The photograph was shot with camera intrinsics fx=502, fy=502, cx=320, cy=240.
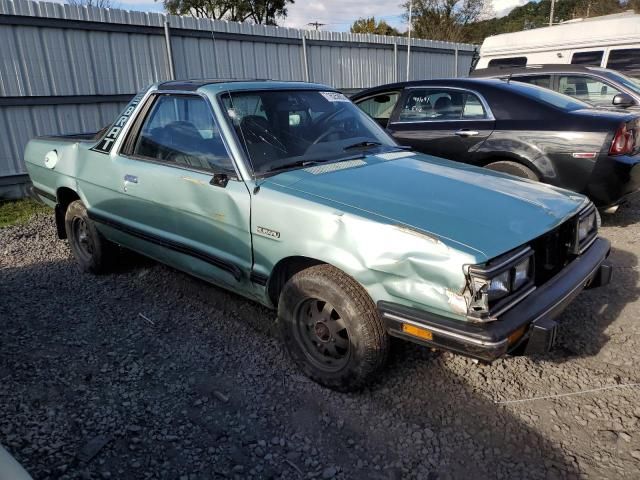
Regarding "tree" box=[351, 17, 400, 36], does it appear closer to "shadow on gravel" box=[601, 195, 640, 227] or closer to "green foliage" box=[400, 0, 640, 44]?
"green foliage" box=[400, 0, 640, 44]

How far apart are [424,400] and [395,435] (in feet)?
1.10

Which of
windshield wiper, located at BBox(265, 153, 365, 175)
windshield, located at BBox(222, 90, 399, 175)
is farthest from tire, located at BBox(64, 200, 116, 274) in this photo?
windshield wiper, located at BBox(265, 153, 365, 175)

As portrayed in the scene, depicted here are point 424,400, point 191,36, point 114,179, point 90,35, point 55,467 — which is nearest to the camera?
point 55,467

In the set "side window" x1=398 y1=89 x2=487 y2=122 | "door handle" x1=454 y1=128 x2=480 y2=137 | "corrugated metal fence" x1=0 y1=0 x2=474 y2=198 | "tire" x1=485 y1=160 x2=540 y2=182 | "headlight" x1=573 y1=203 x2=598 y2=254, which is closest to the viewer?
"headlight" x1=573 y1=203 x2=598 y2=254

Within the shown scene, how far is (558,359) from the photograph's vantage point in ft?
10.1

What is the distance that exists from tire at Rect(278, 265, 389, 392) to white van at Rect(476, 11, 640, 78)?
9225mm

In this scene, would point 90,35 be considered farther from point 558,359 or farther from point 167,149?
point 558,359

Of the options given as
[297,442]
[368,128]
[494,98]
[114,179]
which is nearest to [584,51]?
[494,98]

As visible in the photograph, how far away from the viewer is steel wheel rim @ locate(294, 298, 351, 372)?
9.00 ft

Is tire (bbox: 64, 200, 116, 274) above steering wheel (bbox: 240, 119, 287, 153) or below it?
below

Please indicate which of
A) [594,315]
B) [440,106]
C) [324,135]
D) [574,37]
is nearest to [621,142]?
[440,106]

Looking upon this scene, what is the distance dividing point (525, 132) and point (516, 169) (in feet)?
1.23

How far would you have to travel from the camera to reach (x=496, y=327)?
221 centimetres

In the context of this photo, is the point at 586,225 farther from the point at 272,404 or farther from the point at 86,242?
the point at 86,242
